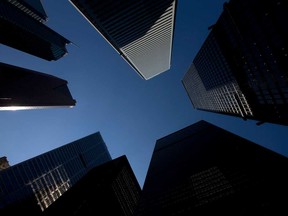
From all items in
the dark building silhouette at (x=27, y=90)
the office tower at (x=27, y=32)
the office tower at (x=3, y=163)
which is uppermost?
the office tower at (x=27, y=32)

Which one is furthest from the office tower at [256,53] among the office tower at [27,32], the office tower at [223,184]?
the office tower at [27,32]

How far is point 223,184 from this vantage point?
58.2m

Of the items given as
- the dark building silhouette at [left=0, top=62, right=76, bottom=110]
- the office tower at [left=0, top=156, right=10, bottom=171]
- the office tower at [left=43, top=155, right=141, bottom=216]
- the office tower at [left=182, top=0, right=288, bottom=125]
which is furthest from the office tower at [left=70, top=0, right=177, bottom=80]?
the office tower at [left=0, top=156, right=10, bottom=171]

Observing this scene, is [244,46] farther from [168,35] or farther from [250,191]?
[168,35]

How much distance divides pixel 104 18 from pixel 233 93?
157ft

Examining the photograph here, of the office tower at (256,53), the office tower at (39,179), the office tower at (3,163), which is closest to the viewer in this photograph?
the office tower at (256,53)

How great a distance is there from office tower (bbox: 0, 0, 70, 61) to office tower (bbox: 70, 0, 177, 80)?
59218 millimetres

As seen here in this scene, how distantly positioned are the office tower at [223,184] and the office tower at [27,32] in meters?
99.2

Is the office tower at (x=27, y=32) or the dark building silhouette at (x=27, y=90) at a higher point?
the office tower at (x=27, y=32)

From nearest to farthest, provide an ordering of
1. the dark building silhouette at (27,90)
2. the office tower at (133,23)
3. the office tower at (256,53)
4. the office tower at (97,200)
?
1. the office tower at (256,53)
2. the office tower at (97,200)
3. the dark building silhouette at (27,90)
4. the office tower at (133,23)

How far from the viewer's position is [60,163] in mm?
146375

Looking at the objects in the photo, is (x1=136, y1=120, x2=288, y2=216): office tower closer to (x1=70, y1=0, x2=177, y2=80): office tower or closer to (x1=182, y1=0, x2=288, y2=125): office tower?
(x1=182, y1=0, x2=288, y2=125): office tower

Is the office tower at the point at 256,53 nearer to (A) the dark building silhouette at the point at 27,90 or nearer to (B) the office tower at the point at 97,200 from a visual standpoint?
(B) the office tower at the point at 97,200

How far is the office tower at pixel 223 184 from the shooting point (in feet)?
144
